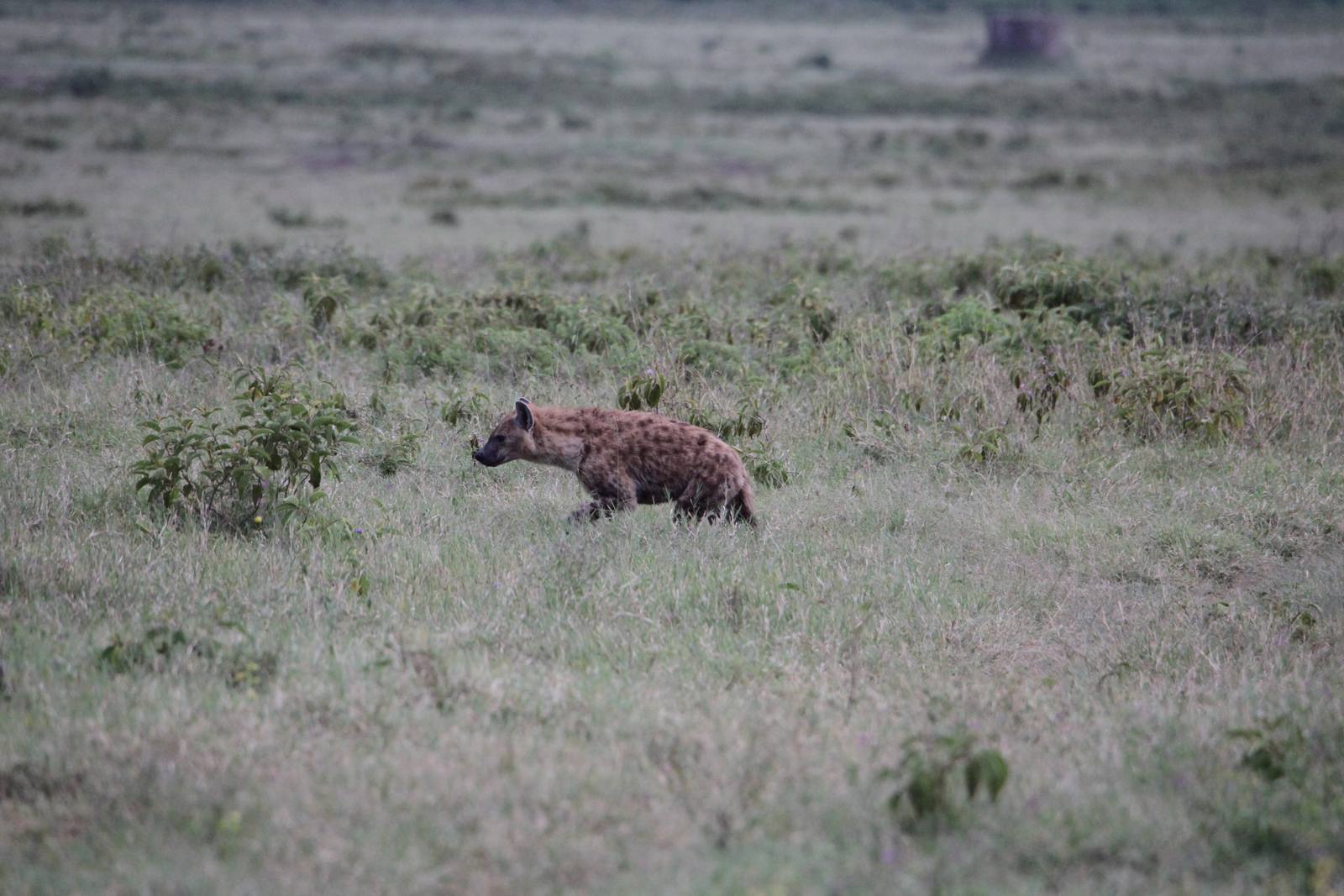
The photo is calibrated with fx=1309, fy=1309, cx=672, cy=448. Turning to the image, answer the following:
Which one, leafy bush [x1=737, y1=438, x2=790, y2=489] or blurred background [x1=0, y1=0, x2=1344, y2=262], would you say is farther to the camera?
blurred background [x1=0, y1=0, x2=1344, y2=262]

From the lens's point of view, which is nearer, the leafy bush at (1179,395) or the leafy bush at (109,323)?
the leafy bush at (1179,395)

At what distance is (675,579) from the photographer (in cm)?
621

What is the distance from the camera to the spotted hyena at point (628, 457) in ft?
22.7

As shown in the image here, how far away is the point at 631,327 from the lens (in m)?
10.9

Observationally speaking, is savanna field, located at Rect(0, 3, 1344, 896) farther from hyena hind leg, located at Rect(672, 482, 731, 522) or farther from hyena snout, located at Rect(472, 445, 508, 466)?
hyena snout, located at Rect(472, 445, 508, 466)

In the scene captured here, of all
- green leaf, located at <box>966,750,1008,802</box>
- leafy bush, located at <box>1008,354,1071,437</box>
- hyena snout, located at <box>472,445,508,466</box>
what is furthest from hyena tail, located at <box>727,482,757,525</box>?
green leaf, located at <box>966,750,1008,802</box>

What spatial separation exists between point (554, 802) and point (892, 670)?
1837mm

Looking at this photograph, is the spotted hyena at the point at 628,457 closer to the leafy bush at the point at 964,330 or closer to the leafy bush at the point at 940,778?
the leafy bush at the point at 940,778

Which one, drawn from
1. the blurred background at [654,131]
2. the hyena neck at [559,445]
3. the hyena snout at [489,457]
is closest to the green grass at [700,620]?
the hyena snout at [489,457]

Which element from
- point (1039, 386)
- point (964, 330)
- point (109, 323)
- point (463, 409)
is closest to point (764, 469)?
point (463, 409)

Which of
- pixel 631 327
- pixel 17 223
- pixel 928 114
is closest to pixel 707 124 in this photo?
pixel 928 114

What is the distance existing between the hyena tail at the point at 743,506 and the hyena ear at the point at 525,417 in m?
1.17

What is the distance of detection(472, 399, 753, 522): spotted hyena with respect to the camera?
272 inches

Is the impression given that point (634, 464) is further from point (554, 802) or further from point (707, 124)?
point (707, 124)
